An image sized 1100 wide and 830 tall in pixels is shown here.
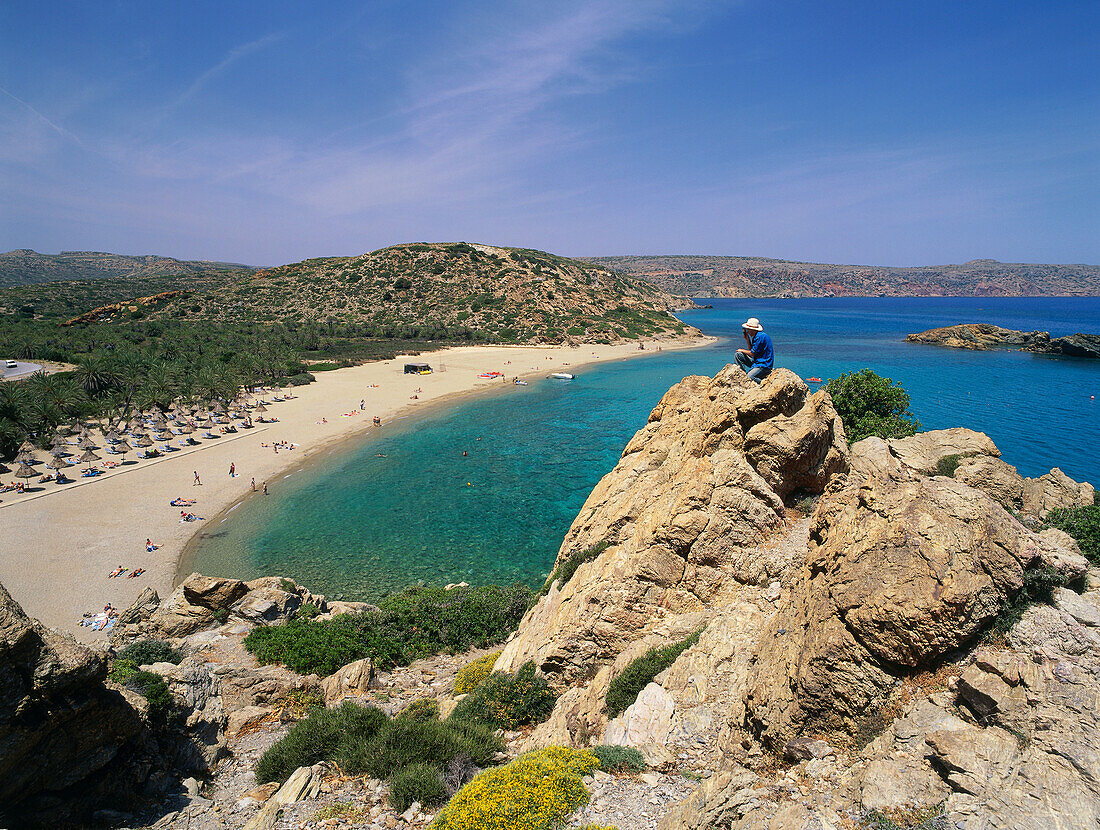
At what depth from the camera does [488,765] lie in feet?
28.2

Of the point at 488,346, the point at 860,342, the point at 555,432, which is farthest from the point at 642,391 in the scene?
the point at 860,342

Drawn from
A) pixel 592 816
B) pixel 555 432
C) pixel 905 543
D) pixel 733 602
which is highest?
pixel 905 543

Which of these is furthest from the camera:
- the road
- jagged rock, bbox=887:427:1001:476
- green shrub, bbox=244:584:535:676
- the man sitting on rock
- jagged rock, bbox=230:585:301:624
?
the road

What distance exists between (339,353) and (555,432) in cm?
5169

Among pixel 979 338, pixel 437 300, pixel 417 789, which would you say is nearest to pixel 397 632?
pixel 417 789

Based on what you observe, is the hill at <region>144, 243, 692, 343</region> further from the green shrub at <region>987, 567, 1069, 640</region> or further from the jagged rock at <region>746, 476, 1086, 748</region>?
the green shrub at <region>987, 567, 1069, 640</region>

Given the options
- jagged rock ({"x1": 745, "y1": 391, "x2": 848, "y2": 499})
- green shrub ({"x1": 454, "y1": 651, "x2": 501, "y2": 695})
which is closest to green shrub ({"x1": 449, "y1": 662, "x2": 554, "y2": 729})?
green shrub ({"x1": 454, "y1": 651, "x2": 501, "y2": 695})

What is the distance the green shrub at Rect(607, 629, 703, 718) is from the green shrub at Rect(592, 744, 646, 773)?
98 cm

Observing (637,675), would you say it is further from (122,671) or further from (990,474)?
(990,474)

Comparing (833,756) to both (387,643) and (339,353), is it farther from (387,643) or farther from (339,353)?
(339,353)

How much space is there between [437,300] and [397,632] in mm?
107309

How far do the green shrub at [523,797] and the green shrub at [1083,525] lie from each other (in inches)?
419

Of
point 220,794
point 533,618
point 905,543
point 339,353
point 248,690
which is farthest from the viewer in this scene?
point 339,353

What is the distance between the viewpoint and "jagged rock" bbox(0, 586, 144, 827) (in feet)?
21.9
